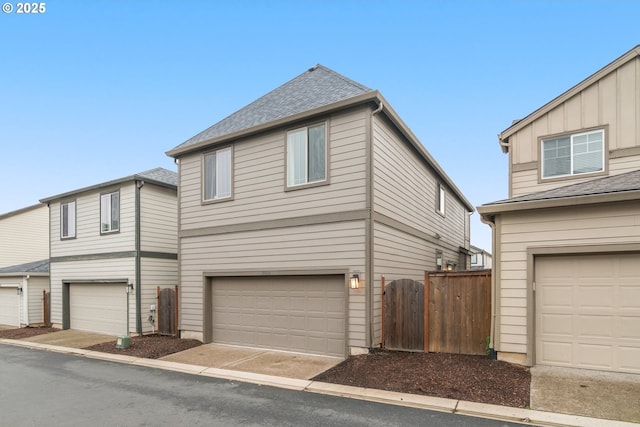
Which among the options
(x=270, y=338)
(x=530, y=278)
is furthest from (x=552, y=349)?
(x=270, y=338)

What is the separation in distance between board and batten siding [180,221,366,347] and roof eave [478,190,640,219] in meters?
2.84

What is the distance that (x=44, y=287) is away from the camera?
60.2 ft

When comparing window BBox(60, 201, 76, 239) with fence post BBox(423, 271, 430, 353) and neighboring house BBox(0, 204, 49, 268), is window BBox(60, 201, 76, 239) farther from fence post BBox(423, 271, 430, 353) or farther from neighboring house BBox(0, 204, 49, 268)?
fence post BBox(423, 271, 430, 353)

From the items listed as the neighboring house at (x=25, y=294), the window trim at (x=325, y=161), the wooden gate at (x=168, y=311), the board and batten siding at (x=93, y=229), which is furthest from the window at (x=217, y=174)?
the neighboring house at (x=25, y=294)

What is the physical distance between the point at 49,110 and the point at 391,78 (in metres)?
22.1

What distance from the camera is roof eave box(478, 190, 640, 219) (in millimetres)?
6488

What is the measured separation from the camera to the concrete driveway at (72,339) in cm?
1299

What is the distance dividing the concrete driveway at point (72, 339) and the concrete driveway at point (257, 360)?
411 cm

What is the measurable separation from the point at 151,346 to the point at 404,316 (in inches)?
308

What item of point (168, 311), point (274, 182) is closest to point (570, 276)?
point (274, 182)

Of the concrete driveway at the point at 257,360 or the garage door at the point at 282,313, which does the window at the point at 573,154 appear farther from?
the concrete driveway at the point at 257,360

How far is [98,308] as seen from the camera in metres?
15.5

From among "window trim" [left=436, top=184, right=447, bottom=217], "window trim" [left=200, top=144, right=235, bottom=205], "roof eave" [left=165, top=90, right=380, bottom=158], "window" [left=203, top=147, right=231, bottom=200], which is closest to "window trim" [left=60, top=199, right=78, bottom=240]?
"roof eave" [left=165, top=90, right=380, bottom=158]

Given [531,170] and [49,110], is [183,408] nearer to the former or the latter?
[531,170]
